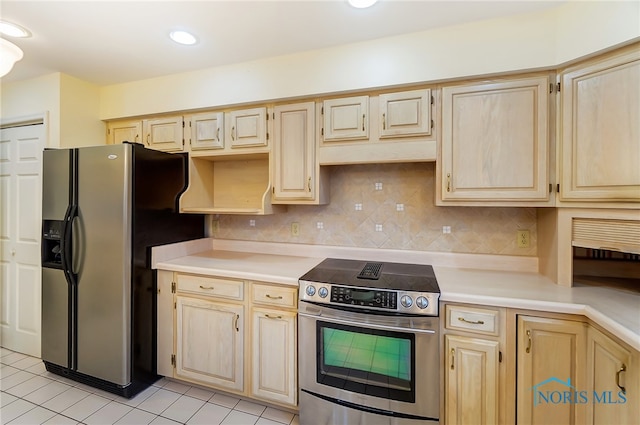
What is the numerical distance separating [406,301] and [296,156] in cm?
128

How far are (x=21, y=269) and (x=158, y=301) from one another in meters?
1.57

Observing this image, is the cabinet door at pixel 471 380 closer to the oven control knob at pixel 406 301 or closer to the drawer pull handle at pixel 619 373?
the oven control knob at pixel 406 301

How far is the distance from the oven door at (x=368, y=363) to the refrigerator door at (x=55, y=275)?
1.88 m

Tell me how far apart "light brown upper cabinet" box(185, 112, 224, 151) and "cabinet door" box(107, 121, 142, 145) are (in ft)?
1.95

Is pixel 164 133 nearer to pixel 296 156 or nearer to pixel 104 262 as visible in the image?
pixel 104 262

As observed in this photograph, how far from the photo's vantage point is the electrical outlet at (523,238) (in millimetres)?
1958

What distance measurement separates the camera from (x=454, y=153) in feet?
5.90

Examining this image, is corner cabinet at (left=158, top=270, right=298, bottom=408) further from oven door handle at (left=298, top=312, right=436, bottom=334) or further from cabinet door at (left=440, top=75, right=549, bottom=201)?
cabinet door at (left=440, top=75, right=549, bottom=201)

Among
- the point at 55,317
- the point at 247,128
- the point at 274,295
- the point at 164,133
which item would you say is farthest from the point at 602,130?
the point at 55,317

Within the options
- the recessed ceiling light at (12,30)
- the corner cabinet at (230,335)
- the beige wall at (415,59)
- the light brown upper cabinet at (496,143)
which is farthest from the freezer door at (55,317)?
the light brown upper cabinet at (496,143)

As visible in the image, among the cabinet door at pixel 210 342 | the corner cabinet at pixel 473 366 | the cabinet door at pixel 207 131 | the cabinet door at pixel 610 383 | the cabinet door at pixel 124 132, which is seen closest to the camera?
the cabinet door at pixel 610 383

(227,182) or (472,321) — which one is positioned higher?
(227,182)

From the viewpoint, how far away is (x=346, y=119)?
2000mm

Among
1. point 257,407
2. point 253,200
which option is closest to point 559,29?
point 253,200
